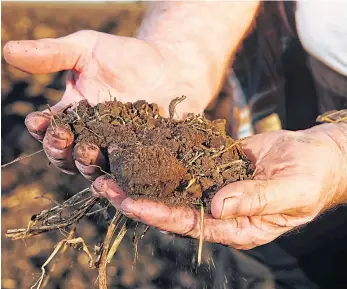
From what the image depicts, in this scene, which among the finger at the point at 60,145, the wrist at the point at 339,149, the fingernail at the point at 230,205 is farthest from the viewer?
the wrist at the point at 339,149

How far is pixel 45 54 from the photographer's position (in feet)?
5.76

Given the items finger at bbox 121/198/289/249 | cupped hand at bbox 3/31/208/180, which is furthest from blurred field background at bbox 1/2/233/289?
finger at bbox 121/198/289/249

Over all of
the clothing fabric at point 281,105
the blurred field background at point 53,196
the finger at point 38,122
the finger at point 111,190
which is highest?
the finger at point 38,122

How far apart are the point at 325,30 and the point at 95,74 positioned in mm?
877

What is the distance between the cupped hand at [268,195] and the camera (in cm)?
137

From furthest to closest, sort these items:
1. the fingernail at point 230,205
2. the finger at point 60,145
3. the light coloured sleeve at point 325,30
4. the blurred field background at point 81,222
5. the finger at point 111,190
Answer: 1. the blurred field background at point 81,222
2. the light coloured sleeve at point 325,30
3. the finger at point 60,145
4. the finger at point 111,190
5. the fingernail at point 230,205

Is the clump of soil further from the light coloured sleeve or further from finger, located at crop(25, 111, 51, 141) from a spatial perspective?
the light coloured sleeve

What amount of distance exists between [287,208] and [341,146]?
39 cm

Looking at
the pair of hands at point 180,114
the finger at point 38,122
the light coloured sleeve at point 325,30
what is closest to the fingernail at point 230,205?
the pair of hands at point 180,114

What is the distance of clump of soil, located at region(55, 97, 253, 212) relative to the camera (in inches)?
53.7

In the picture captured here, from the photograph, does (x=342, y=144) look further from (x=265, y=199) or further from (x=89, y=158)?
(x=89, y=158)

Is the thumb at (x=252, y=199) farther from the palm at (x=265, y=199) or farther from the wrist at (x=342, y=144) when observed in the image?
the wrist at (x=342, y=144)

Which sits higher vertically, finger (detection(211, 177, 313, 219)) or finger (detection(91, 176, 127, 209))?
finger (detection(211, 177, 313, 219))

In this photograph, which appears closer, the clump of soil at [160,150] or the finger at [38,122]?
the clump of soil at [160,150]
